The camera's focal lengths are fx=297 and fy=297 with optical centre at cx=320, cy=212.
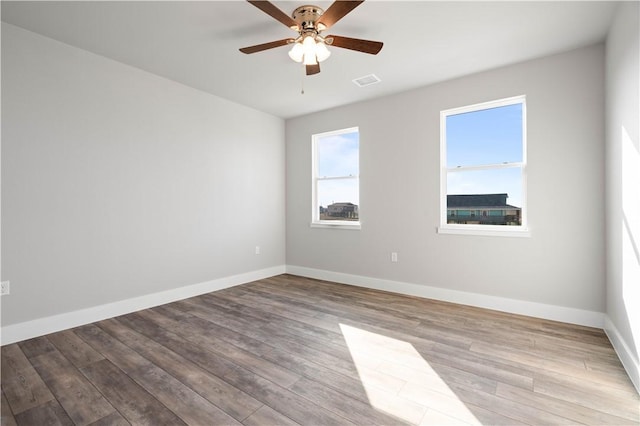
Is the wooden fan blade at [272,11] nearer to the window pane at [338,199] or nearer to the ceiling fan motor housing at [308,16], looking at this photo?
the ceiling fan motor housing at [308,16]

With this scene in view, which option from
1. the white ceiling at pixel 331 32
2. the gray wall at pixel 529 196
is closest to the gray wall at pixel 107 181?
the white ceiling at pixel 331 32

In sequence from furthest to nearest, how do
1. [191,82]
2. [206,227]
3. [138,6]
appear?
[206,227], [191,82], [138,6]

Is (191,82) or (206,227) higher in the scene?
(191,82)

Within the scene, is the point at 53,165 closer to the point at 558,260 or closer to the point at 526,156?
the point at 526,156

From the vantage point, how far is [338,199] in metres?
4.88

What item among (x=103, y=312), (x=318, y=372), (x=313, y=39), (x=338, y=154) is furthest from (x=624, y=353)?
(x=103, y=312)

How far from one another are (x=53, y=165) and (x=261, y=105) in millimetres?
2704

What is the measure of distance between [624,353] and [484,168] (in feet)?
6.81

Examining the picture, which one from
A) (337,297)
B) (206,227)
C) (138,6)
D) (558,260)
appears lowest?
(337,297)

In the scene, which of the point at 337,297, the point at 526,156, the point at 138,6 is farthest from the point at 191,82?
the point at 526,156

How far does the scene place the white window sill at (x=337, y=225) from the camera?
455cm

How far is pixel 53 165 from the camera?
110 inches

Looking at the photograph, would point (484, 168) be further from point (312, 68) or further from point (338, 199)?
point (312, 68)

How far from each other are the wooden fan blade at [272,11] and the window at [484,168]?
236 cm
